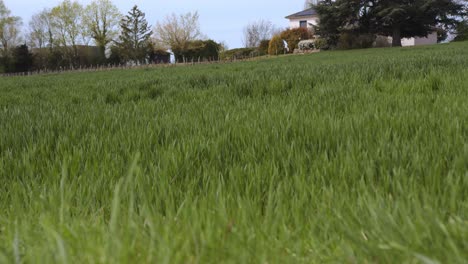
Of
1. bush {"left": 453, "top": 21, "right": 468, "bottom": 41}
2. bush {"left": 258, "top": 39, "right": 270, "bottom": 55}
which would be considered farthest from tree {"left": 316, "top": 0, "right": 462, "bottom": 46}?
bush {"left": 258, "top": 39, "right": 270, "bottom": 55}

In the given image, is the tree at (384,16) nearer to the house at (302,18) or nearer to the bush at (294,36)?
the bush at (294,36)

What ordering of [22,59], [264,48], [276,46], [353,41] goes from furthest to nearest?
[264,48] → [276,46] → [22,59] → [353,41]

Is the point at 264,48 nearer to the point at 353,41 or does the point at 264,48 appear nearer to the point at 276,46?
the point at 276,46

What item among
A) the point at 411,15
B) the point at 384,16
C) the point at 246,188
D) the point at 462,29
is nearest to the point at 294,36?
the point at 384,16

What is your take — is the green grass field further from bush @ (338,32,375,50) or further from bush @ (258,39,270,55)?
bush @ (258,39,270,55)

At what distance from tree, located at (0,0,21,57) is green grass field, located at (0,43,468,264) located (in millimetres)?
55812

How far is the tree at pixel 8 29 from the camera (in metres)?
49.9

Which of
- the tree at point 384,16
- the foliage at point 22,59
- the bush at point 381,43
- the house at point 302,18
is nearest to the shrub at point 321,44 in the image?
the tree at point 384,16

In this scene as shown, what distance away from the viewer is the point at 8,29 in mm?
50688

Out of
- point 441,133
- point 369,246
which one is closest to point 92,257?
point 369,246

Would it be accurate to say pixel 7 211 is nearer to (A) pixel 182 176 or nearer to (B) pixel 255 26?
(A) pixel 182 176

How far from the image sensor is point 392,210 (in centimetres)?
103

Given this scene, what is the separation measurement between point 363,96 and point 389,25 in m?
37.6

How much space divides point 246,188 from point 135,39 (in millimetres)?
54824
